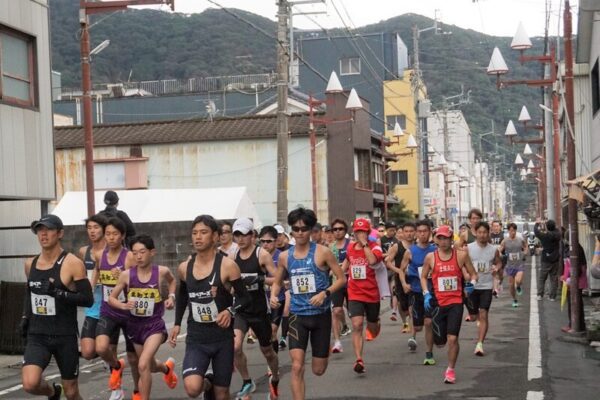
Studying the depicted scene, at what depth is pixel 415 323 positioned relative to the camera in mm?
14000

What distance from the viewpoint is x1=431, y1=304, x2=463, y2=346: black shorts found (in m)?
11.3

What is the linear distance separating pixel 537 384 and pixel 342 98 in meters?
35.0

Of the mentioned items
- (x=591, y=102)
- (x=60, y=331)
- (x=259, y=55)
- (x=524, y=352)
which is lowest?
(x=524, y=352)

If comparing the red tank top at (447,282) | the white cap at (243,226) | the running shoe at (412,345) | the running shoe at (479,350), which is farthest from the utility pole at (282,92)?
the white cap at (243,226)

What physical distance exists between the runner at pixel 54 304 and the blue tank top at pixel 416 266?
22.5 feet

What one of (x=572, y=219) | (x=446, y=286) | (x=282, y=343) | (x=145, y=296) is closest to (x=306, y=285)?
(x=145, y=296)

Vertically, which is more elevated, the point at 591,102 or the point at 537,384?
the point at 591,102

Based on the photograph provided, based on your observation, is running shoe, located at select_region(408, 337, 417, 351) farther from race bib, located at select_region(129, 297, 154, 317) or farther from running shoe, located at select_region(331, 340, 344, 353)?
race bib, located at select_region(129, 297, 154, 317)

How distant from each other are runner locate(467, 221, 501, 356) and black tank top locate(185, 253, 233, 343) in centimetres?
645

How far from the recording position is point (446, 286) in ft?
37.8

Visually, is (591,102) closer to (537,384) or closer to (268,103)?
(537,384)

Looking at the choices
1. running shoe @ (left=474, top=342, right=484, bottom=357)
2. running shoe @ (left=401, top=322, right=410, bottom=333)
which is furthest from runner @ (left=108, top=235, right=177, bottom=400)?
running shoe @ (left=401, top=322, right=410, bottom=333)

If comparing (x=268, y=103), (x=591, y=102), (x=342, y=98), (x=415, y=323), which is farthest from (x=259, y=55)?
(x=415, y=323)

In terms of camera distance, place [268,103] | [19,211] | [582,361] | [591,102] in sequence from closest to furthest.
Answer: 1. [582,361]
2. [19,211]
3. [591,102]
4. [268,103]
